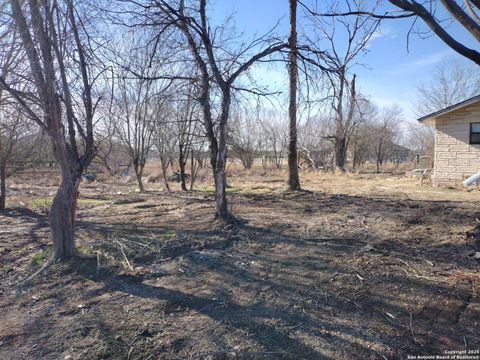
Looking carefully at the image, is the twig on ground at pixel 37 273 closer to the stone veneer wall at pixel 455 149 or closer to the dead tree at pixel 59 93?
the dead tree at pixel 59 93

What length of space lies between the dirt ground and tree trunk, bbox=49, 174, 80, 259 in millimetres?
240

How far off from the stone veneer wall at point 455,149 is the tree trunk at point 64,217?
14.2m

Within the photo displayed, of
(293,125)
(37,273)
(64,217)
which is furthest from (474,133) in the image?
(37,273)

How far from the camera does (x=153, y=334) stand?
297 centimetres

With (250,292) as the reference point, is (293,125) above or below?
above

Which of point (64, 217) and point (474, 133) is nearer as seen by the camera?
point (64, 217)

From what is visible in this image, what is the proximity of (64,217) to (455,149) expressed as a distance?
47.8 ft

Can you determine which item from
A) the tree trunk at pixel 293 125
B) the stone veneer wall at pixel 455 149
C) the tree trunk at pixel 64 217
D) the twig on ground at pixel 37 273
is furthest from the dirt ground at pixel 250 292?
the stone veneer wall at pixel 455 149

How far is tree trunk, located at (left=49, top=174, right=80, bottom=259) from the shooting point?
4590mm

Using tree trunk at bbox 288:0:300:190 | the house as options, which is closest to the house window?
the house

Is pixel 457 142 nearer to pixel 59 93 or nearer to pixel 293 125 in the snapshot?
pixel 293 125

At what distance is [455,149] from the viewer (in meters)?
14.1

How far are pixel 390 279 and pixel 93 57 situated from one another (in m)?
4.67

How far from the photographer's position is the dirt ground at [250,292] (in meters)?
2.81
